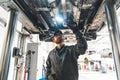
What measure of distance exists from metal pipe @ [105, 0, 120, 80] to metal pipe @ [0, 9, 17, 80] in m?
1.46

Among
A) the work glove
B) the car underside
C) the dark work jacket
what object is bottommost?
the dark work jacket

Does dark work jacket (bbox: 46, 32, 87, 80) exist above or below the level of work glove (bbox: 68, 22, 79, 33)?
below

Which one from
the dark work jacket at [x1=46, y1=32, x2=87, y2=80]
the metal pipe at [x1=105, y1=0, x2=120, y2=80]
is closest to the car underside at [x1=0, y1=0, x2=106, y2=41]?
the metal pipe at [x1=105, y1=0, x2=120, y2=80]

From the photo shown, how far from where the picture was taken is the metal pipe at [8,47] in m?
1.86

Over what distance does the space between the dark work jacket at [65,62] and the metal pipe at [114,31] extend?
0.41 meters

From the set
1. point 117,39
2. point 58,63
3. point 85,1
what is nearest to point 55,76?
point 58,63

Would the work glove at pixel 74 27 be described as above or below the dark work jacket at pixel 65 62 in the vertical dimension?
above

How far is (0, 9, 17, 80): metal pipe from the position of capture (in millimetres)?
1859

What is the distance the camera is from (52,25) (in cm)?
288

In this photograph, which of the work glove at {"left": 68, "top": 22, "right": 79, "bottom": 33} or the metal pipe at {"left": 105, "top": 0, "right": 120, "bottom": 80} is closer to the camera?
the metal pipe at {"left": 105, "top": 0, "right": 120, "bottom": 80}

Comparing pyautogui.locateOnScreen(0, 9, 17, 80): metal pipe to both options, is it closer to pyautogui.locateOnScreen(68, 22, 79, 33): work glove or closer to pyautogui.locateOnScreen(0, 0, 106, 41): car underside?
pyautogui.locateOnScreen(0, 0, 106, 41): car underside

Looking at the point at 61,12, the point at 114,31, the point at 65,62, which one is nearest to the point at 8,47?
the point at 65,62

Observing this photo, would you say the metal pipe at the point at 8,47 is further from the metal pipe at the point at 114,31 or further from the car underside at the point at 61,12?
the metal pipe at the point at 114,31

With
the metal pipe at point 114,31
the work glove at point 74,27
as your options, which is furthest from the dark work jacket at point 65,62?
the metal pipe at point 114,31
